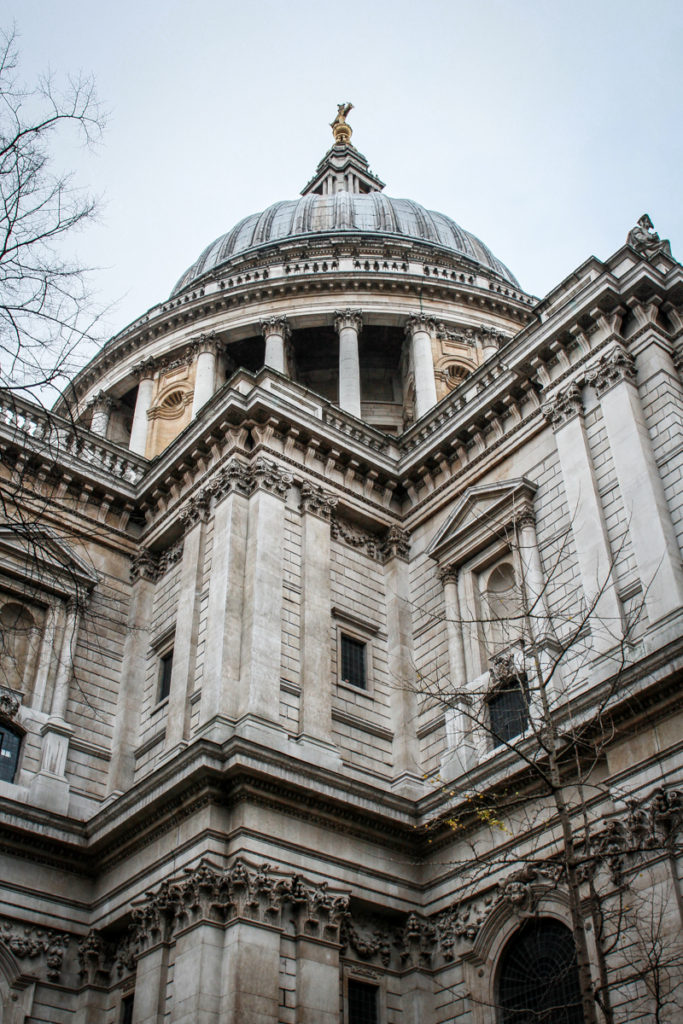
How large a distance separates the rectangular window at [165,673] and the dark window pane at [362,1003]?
24.0 ft

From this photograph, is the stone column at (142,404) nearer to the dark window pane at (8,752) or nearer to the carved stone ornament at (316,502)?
the carved stone ornament at (316,502)

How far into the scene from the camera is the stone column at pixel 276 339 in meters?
39.3

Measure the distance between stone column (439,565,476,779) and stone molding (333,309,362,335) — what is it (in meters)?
19.2

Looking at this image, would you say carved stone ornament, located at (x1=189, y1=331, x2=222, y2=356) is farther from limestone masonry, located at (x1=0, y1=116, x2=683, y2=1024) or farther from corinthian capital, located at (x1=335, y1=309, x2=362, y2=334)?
limestone masonry, located at (x1=0, y1=116, x2=683, y2=1024)

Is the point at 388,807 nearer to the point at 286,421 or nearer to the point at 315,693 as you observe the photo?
the point at 315,693

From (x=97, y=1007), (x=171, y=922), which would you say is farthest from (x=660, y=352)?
(x=97, y=1007)

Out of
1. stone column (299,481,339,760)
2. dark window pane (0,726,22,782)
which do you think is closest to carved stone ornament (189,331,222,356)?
stone column (299,481,339,760)

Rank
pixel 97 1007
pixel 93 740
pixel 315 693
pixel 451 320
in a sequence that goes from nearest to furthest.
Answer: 1. pixel 97 1007
2. pixel 315 693
3. pixel 93 740
4. pixel 451 320

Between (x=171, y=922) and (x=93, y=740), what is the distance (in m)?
5.86

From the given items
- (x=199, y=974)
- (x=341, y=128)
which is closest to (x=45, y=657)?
(x=199, y=974)

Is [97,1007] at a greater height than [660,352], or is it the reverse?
[660,352]

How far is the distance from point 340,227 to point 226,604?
3077 centimetres

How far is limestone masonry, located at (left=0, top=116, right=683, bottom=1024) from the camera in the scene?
1641cm

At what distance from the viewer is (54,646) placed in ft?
75.2
